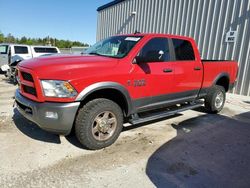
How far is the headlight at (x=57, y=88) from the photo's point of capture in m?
3.10

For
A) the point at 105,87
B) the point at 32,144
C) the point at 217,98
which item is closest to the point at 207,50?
the point at 217,98

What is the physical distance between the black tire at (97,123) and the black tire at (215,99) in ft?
9.98

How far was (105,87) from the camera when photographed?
3447 millimetres

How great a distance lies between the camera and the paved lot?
9.31ft

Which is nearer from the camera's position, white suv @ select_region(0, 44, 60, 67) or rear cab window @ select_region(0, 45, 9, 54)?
white suv @ select_region(0, 44, 60, 67)

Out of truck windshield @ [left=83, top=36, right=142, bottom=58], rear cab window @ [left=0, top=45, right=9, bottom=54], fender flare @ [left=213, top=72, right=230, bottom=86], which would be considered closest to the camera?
truck windshield @ [left=83, top=36, right=142, bottom=58]

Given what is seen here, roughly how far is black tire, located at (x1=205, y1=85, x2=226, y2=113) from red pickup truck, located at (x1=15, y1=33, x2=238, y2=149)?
0.81m

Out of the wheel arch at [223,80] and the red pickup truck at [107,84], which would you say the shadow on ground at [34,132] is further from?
the wheel arch at [223,80]

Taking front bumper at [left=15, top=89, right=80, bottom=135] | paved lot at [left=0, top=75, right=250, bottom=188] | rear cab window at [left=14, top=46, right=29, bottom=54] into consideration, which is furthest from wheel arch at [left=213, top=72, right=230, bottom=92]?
rear cab window at [left=14, top=46, right=29, bottom=54]

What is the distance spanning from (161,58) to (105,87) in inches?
57.9

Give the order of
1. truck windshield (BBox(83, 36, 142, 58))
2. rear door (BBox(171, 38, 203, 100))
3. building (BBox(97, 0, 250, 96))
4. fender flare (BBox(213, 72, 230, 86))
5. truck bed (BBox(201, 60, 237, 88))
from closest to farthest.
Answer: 1. truck windshield (BBox(83, 36, 142, 58))
2. rear door (BBox(171, 38, 203, 100))
3. truck bed (BBox(201, 60, 237, 88))
4. fender flare (BBox(213, 72, 230, 86))
5. building (BBox(97, 0, 250, 96))

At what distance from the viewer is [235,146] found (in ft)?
13.3

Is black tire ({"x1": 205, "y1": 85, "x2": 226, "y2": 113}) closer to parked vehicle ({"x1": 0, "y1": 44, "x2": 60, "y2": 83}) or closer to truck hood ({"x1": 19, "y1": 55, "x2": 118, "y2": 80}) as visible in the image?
truck hood ({"x1": 19, "y1": 55, "x2": 118, "y2": 80})

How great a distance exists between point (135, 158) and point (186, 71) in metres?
2.35
